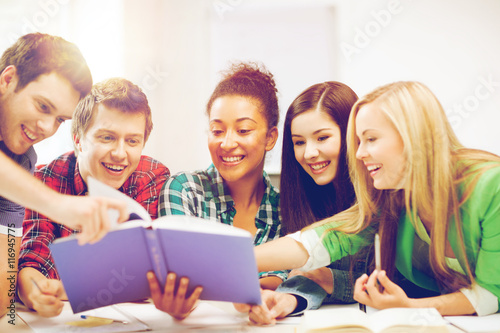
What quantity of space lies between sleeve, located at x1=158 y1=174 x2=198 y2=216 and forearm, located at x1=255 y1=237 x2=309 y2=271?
9.6 inches

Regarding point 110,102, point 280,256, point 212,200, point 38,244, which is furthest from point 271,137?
point 38,244

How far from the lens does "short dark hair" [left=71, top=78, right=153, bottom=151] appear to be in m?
1.30

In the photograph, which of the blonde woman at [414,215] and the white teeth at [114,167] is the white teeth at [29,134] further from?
the blonde woman at [414,215]

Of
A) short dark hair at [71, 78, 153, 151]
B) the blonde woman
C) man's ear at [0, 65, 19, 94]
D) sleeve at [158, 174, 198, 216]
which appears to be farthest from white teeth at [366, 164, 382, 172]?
man's ear at [0, 65, 19, 94]

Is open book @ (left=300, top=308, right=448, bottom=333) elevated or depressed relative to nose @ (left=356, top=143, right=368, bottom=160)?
depressed

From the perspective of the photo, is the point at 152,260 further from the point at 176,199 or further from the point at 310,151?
the point at 310,151

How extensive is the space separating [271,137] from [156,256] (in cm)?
61

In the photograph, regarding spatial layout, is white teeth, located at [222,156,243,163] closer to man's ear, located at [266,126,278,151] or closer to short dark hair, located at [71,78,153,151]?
man's ear, located at [266,126,278,151]

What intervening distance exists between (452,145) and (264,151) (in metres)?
0.54

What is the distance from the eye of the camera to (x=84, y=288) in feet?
3.27

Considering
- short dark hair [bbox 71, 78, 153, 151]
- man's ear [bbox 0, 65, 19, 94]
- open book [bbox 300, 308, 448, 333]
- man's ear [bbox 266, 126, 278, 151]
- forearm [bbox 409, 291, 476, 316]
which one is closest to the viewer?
open book [bbox 300, 308, 448, 333]

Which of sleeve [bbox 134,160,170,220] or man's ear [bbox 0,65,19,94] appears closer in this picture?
man's ear [bbox 0,65,19,94]

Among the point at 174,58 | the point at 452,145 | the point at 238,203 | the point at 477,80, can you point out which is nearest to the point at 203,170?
the point at 238,203

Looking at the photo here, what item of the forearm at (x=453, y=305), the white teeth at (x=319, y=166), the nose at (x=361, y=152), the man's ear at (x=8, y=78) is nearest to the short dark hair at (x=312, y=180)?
the white teeth at (x=319, y=166)
